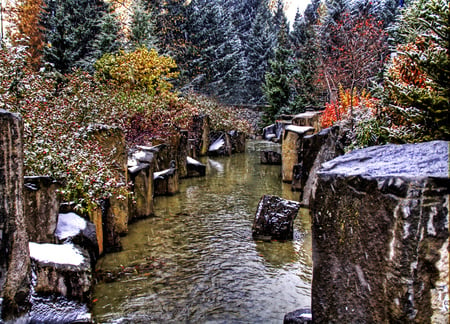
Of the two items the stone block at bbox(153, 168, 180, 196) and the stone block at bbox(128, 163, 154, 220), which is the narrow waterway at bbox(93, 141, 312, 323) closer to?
the stone block at bbox(128, 163, 154, 220)

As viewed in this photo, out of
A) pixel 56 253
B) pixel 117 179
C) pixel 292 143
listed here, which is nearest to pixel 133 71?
pixel 292 143

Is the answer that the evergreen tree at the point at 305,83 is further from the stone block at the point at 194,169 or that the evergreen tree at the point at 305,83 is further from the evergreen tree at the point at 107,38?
the stone block at the point at 194,169

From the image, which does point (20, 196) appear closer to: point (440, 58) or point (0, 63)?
point (440, 58)

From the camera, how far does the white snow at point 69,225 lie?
526 cm

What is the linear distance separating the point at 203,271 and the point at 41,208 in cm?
246

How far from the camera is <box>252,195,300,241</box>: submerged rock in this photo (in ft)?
24.6

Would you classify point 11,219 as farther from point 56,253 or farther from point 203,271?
point 203,271

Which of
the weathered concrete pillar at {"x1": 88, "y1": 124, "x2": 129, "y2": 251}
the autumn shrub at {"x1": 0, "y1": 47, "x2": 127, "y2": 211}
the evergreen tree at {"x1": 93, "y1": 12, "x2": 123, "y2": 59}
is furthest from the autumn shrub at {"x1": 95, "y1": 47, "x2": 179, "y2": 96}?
the weathered concrete pillar at {"x1": 88, "y1": 124, "x2": 129, "y2": 251}

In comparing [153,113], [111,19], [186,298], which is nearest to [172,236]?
[186,298]

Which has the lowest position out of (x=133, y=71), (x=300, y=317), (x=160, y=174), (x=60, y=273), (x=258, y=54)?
(x=300, y=317)

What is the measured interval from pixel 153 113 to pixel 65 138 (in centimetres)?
610

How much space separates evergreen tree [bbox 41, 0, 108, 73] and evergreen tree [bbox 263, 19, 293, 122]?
40.0 ft

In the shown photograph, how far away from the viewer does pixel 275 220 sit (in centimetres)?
756

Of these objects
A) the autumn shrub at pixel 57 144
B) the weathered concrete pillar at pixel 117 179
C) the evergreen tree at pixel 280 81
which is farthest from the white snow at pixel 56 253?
the evergreen tree at pixel 280 81
